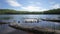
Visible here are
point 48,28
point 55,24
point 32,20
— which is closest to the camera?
point 48,28

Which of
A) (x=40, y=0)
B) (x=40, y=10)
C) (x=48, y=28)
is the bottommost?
(x=48, y=28)

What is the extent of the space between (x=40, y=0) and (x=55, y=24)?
2.81 feet

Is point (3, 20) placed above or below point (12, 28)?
above

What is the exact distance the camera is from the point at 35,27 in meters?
2.13

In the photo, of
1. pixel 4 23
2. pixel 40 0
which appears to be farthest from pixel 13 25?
pixel 40 0

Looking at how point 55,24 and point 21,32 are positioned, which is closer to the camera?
point 21,32

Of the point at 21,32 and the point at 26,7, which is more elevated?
the point at 26,7

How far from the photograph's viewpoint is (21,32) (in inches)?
84.3

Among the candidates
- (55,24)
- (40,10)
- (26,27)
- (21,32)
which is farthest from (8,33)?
(55,24)

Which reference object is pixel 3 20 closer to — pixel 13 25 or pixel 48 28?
pixel 13 25

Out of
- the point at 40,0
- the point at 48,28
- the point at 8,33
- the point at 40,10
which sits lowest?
the point at 8,33

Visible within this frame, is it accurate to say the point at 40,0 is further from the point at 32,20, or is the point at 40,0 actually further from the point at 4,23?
the point at 4,23

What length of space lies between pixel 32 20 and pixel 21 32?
0.44 metres

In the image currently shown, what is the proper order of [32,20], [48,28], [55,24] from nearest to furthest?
[48,28], [32,20], [55,24]
